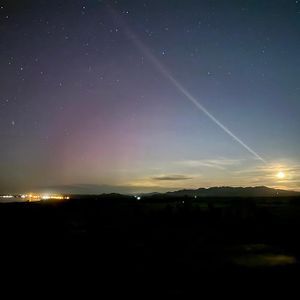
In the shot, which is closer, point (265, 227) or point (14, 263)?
point (14, 263)

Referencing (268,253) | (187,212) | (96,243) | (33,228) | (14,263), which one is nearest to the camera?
(14,263)

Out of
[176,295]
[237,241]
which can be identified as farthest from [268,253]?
[176,295]

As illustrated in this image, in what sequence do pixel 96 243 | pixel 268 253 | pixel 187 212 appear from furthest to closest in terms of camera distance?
pixel 187 212 < pixel 96 243 < pixel 268 253

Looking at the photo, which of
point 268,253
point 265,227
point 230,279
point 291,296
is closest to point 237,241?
point 268,253

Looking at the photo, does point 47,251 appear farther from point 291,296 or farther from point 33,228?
point 291,296

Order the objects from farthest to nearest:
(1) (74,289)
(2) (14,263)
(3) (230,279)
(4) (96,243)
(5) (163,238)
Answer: (5) (163,238)
(4) (96,243)
(2) (14,263)
(3) (230,279)
(1) (74,289)

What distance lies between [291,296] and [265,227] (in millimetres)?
27647

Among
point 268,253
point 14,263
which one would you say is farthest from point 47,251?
point 268,253

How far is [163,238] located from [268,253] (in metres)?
10.1

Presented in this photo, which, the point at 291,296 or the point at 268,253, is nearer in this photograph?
the point at 291,296

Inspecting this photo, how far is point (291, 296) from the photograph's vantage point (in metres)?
15.1

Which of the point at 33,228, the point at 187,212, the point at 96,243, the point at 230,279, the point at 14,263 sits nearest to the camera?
the point at 230,279

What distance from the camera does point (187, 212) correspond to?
185 ft

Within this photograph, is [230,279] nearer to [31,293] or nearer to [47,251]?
[31,293]
